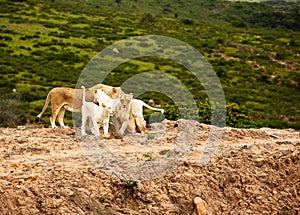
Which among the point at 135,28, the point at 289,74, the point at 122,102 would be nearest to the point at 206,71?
the point at 289,74

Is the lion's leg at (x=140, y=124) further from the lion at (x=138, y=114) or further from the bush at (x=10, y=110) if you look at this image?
the bush at (x=10, y=110)

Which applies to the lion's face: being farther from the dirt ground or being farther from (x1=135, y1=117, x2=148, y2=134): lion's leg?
the dirt ground

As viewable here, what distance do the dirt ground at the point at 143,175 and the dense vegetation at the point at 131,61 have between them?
8.73 metres

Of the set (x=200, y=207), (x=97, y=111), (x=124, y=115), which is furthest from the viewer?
(x=124, y=115)

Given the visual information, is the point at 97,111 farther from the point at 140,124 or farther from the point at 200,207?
the point at 200,207

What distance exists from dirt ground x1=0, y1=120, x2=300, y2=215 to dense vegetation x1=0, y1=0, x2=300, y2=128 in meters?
8.73

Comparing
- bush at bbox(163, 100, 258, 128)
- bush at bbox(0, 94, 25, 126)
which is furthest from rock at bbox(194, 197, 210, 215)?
bush at bbox(0, 94, 25, 126)

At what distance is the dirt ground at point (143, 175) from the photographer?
830cm

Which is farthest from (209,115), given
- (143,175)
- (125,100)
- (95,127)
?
(143,175)

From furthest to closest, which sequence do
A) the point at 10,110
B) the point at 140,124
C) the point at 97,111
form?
the point at 10,110, the point at 140,124, the point at 97,111

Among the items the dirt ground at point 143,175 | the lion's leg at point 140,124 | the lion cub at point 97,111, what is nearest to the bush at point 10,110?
the lion's leg at point 140,124

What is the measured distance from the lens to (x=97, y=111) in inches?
428

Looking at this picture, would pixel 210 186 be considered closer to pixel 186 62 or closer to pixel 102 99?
pixel 102 99

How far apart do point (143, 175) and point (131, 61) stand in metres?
42.8
